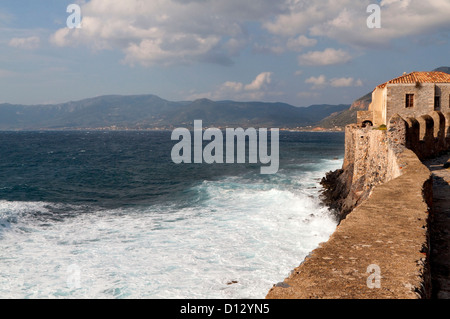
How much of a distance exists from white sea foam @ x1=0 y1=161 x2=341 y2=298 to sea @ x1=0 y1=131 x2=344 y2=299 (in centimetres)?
4

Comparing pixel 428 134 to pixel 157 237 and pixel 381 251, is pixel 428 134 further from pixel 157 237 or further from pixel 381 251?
pixel 381 251

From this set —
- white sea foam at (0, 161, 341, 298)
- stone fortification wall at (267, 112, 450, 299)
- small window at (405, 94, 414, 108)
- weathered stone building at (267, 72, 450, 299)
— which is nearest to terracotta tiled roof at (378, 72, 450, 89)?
small window at (405, 94, 414, 108)

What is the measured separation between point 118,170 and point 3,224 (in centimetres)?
2607

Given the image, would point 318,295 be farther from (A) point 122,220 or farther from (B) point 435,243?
(A) point 122,220

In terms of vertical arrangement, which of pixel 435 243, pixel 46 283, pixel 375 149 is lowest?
pixel 46 283

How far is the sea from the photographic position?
11.3m

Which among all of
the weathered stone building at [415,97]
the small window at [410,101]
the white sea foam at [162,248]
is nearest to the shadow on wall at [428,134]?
the weathered stone building at [415,97]

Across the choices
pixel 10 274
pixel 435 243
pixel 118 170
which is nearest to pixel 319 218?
pixel 435 243

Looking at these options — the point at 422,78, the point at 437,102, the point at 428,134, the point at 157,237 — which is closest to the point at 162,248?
the point at 157,237

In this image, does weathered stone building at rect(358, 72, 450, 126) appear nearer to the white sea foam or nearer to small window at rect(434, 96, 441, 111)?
small window at rect(434, 96, 441, 111)

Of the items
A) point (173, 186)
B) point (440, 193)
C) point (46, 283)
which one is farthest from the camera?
point (173, 186)

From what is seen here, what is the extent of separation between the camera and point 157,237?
53.1ft

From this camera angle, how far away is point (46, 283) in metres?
11.6

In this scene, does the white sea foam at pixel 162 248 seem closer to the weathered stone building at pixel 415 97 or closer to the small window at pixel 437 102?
the weathered stone building at pixel 415 97
